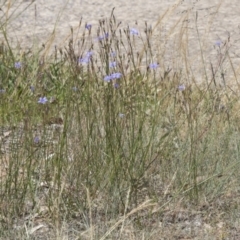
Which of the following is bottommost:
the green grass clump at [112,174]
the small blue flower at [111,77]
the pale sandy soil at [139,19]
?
the pale sandy soil at [139,19]

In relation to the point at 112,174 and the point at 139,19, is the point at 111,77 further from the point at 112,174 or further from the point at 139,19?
the point at 139,19

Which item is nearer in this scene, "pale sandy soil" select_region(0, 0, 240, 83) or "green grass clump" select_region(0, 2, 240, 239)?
"green grass clump" select_region(0, 2, 240, 239)

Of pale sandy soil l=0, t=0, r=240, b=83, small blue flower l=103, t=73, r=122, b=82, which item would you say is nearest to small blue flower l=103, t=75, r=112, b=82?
small blue flower l=103, t=73, r=122, b=82

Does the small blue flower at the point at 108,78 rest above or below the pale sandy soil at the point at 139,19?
above

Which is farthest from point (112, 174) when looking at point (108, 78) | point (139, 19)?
point (139, 19)

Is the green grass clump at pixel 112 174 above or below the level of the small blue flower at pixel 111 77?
below

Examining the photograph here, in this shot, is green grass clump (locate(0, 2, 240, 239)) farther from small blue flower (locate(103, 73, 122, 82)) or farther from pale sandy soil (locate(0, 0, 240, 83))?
pale sandy soil (locate(0, 0, 240, 83))

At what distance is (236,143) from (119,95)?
56 centimetres

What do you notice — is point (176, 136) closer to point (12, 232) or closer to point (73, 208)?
point (73, 208)

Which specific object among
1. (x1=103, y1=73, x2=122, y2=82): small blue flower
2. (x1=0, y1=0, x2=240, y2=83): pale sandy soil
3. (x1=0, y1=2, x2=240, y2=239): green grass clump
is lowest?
(x1=0, y1=0, x2=240, y2=83): pale sandy soil

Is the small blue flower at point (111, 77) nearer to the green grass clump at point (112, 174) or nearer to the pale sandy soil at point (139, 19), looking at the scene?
the green grass clump at point (112, 174)

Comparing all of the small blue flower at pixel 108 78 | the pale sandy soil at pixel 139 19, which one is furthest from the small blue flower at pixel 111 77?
the pale sandy soil at pixel 139 19

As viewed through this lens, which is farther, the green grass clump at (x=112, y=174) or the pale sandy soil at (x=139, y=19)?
the pale sandy soil at (x=139, y=19)

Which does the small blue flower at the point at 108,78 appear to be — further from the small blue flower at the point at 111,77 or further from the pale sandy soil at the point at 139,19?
the pale sandy soil at the point at 139,19
